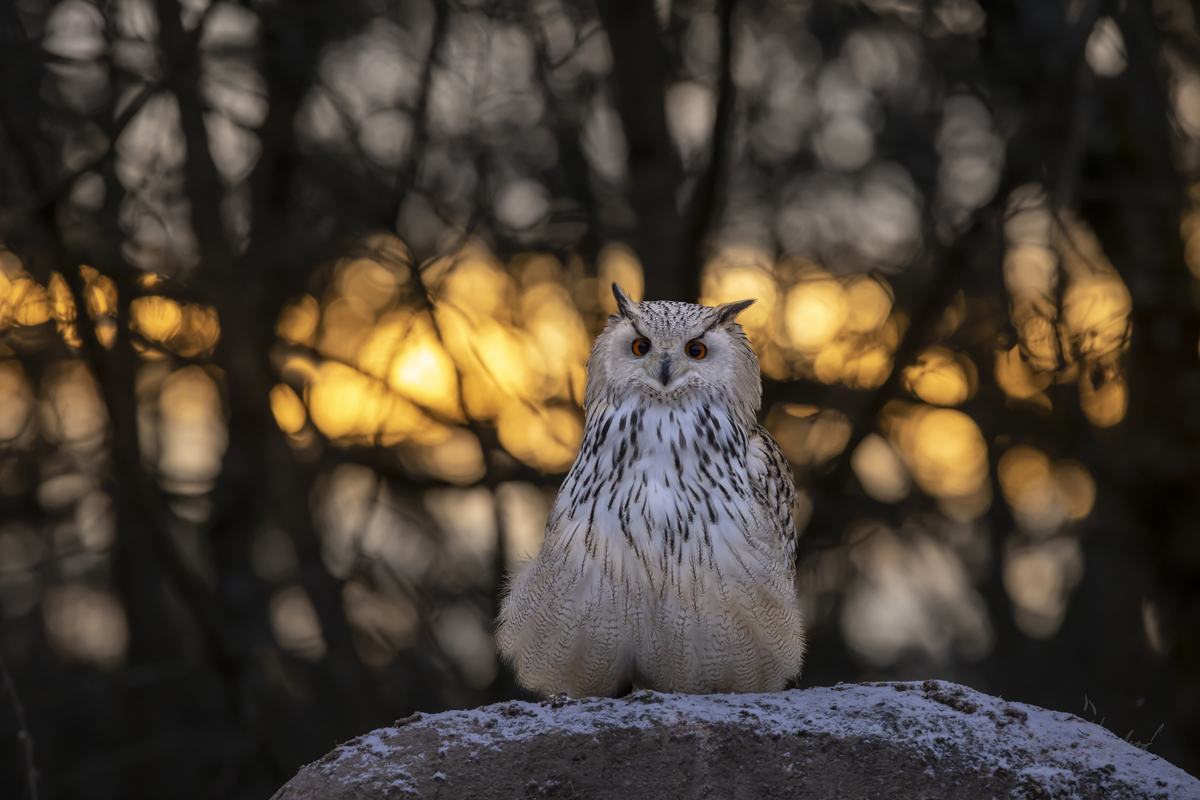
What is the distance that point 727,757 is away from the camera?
264cm

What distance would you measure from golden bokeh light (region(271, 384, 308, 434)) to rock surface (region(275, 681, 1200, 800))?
3914 mm

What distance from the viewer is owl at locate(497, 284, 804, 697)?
123 inches

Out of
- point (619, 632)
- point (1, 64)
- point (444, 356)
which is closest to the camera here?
point (619, 632)

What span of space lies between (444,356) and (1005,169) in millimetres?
3281

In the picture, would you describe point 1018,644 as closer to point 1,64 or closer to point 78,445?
point 78,445

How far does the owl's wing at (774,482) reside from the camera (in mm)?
3445

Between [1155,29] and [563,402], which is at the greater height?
[1155,29]

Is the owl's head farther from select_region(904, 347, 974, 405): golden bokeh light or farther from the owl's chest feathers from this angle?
select_region(904, 347, 974, 405): golden bokeh light

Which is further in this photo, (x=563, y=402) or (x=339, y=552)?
(x=339, y=552)

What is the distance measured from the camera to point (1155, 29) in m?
5.79

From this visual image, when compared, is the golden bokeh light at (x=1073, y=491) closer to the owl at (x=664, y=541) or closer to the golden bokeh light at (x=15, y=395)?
the owl at (x=664, y=541)

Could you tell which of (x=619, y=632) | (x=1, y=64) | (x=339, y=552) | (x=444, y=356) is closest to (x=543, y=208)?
(x=444, y=356)

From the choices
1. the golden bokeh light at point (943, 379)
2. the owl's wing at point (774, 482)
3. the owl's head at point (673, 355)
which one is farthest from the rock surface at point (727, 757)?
the golden bokeh light at point (943, 379)

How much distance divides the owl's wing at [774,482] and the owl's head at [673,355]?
0.50 feet
